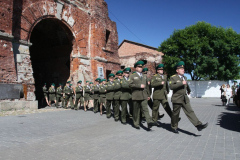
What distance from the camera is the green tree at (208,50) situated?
23.3 metres

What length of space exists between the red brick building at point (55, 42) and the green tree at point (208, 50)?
10681 millimetres

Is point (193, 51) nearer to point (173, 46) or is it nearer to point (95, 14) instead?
point (173, 46)

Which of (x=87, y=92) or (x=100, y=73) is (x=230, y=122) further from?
(x=100, y=73)

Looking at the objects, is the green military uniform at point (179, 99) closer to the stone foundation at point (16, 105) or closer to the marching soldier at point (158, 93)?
the marching soldier at point (158, 93)

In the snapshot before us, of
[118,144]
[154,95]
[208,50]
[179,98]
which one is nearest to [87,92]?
[154,95]

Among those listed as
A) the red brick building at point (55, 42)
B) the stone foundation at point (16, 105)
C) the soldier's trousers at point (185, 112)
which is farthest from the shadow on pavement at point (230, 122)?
the red brick building at point (55, 42)

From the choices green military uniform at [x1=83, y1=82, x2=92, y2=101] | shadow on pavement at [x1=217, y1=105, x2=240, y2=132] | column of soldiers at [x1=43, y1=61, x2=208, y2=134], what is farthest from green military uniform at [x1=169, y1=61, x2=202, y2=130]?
green military uniform at [x1=83, y1=82, x2=92, y2=101]

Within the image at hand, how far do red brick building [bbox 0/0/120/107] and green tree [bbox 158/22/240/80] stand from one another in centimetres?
1068

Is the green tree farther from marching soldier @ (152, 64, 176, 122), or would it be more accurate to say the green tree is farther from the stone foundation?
marching soldier @ (152, 64, 176, 122)

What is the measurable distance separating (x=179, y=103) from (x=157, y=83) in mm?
1147

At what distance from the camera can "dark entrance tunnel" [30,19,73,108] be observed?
53.2 ft

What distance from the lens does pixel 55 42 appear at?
55.9ft

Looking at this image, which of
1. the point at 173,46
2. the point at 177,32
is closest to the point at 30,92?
the point at 173,46

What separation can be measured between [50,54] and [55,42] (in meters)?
1.25
